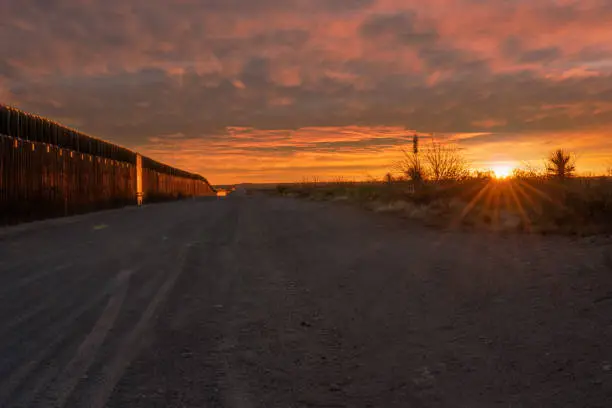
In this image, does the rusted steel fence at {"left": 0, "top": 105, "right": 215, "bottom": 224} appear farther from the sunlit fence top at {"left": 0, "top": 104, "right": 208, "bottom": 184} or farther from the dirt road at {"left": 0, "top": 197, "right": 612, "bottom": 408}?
the dirt road at {"left": 0, "top": 197, "right": 612, "bottom": 408}

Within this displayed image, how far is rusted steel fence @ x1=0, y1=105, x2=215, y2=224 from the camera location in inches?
787

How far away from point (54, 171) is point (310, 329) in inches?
905

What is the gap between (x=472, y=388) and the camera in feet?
11.9

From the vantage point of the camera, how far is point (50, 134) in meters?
24.8

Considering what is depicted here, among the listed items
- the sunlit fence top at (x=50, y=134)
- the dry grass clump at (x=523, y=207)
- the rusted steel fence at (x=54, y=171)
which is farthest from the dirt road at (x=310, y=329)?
the sunlit fence top at (x=50, y=134)

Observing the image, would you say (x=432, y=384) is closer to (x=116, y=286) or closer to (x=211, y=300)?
(x=211, y=300)

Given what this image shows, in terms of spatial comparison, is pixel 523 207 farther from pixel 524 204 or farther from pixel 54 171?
pixel 54 171

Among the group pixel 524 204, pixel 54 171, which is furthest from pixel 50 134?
pixel 524 204

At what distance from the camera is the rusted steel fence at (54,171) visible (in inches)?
787

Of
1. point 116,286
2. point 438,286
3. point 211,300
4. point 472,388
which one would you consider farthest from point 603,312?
point 116,286

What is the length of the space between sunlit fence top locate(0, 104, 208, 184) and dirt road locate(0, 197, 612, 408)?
40.8 ft

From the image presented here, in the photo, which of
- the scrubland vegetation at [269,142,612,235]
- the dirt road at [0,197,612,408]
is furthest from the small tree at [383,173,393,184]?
the dirt road at [0,197,612,408]

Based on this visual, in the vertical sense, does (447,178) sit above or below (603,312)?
above

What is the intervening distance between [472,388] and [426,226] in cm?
1286
